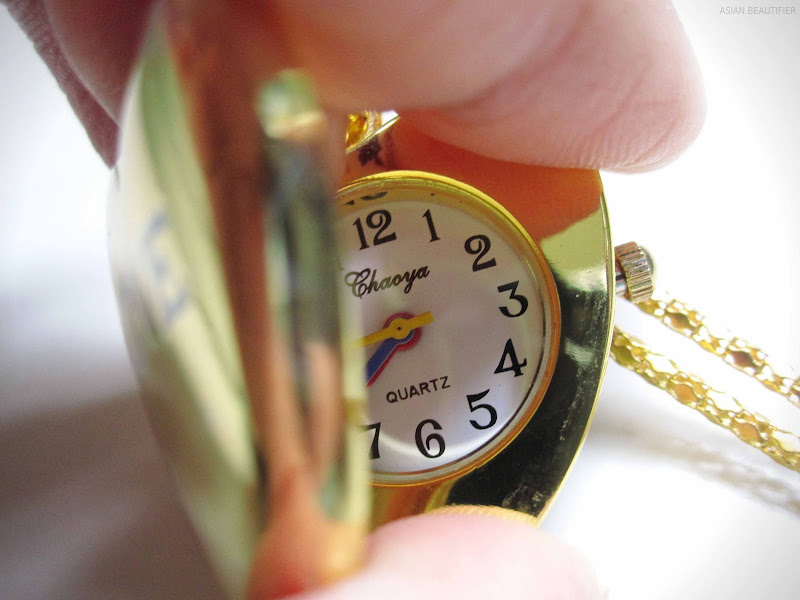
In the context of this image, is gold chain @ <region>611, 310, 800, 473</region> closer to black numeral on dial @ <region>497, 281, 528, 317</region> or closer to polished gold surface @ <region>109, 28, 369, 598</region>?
black numeral on dial @ <region>497, 281, 528, 317</region>

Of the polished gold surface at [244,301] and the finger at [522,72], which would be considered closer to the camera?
the polished gold surface at [244,301]

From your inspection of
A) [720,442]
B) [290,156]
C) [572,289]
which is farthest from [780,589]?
[290,156]

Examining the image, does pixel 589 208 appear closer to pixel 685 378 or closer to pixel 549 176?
pixel 549 176

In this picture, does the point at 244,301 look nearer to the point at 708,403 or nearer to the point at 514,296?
the point at 514,296

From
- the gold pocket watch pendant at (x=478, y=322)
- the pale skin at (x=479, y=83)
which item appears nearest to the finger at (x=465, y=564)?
the pale skin at (x=479, y=83)

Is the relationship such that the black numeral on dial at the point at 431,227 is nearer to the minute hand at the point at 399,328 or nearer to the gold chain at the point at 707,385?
the minute hand at the point at 399,328

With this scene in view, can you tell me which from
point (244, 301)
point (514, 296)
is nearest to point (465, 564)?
point (244, 301)

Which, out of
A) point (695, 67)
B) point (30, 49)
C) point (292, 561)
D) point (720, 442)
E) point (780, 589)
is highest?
point (30, 49)
